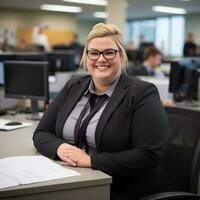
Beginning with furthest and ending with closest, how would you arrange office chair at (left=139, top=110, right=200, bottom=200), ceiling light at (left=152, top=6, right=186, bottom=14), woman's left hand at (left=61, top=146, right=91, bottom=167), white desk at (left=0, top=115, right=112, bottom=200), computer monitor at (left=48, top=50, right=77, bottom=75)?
ceiling light at (left=152, top=6, right=186, bottom=14) → computer monitor at (left=48, top=50, right=77, bottom=75) → office chair at (left=139, top=110, right=200, bottom=200) → woman's left hand at (left=61, top=146, right=91, bottom=167) → white desk at (left=0, top=115, right=112, bottom=200)

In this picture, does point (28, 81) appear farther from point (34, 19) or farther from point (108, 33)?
point (34, 19)

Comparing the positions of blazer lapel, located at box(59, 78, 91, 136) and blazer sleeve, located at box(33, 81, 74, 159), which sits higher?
blazer lapel, located at box(59, 78, 91, 136)

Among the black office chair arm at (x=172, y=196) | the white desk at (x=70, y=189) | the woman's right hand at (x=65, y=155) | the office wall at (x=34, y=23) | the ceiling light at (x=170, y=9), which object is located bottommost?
the black office chair arm at (x=172, y=196)

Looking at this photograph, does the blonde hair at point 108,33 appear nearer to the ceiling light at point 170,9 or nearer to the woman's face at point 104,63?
the woman's face at point 104,63

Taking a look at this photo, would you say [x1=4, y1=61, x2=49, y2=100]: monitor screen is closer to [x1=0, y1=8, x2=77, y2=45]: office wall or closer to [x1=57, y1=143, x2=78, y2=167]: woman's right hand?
[x1=57, y1=143, x2=78, y2=167]: woman's right hand

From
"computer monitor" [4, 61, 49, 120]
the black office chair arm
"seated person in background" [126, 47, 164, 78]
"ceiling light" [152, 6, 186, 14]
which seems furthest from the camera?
"ceiling light" [152, 6, 186, 14]

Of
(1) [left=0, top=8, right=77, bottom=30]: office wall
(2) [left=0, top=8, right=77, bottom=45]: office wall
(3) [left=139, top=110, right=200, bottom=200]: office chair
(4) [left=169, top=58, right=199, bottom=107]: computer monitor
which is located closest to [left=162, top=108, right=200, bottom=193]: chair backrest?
(3) [left=139, top=110, right=200, bottom=200]: office chair

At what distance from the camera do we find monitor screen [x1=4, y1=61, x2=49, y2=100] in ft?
9.59

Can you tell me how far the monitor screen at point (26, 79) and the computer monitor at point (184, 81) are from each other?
5.84 feet

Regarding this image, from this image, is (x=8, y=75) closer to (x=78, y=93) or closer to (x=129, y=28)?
(x=78, y=93)

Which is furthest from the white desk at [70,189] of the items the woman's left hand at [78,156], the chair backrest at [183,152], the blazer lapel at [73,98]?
the chair backrest at [183,152]

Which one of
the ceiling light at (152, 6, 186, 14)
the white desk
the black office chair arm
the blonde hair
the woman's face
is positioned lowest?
the black office chair arm

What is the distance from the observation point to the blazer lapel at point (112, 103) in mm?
1779

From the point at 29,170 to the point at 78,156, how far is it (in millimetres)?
223
